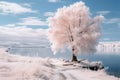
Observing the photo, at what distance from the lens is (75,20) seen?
182 ft

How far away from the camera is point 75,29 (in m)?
53.7

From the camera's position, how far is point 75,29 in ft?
176

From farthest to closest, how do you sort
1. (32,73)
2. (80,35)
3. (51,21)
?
(51,21), (80,35), (32,73)

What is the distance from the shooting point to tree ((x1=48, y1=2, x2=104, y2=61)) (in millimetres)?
54344

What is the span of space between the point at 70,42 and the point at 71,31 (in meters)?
2.23

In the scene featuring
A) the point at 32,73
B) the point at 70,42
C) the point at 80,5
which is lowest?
the point at 32,73

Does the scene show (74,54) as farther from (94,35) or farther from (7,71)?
(7,71)

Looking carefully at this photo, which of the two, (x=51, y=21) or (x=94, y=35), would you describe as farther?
(x=51, y=21)

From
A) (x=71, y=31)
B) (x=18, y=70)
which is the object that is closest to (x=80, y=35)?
(x=71, y=31)

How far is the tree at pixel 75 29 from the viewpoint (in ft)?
178

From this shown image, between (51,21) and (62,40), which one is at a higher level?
(51,21)

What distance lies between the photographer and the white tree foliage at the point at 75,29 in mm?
54344

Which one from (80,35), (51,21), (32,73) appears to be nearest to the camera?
(32,73)

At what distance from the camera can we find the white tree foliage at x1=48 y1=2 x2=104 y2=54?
5434cm
